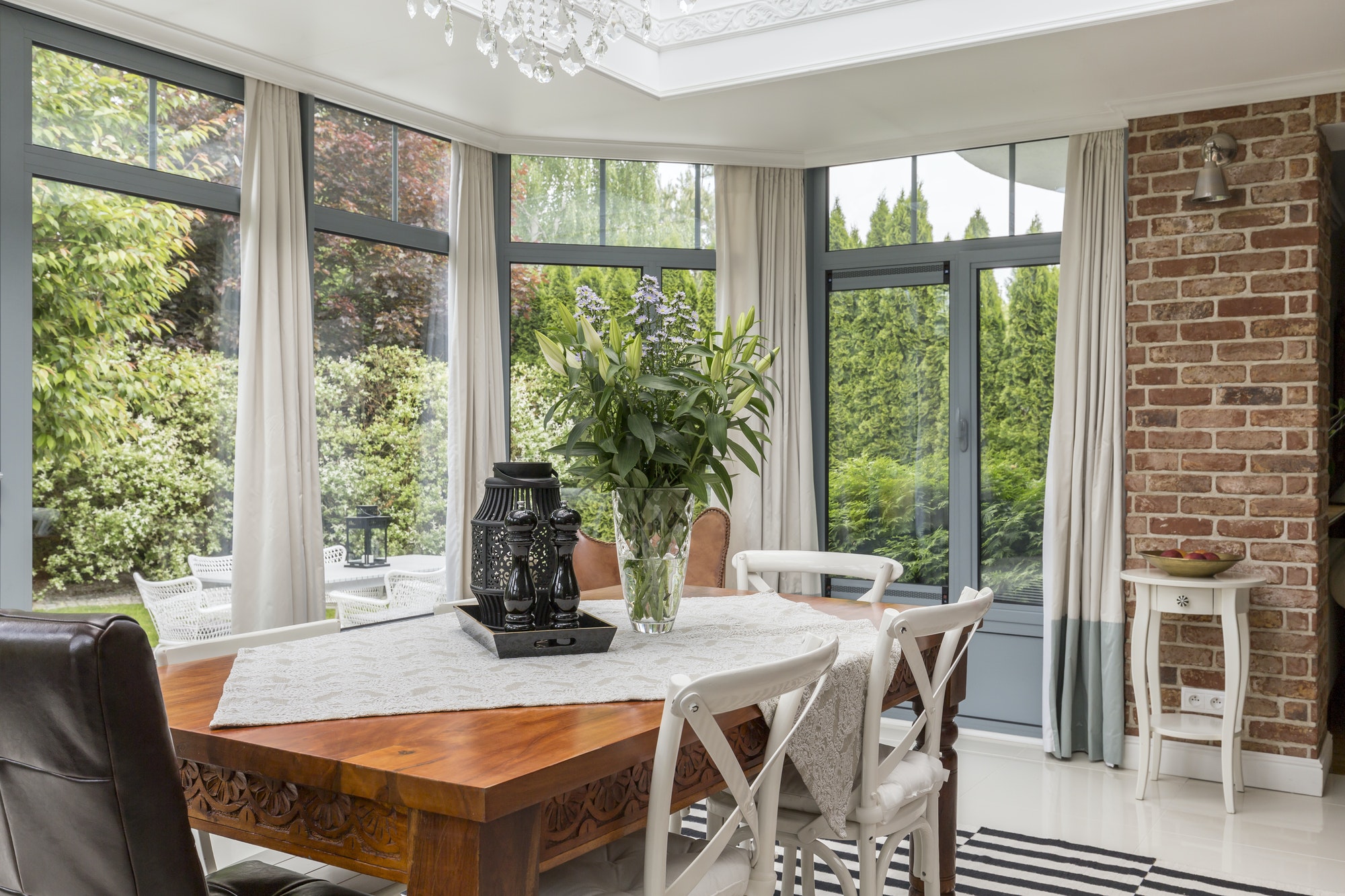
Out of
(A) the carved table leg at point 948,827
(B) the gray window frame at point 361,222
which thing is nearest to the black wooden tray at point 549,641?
(A) the carved table leg at point 948,827

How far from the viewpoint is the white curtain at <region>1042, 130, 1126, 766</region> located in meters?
4.21

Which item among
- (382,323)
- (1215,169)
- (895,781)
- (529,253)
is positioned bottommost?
(895,781)

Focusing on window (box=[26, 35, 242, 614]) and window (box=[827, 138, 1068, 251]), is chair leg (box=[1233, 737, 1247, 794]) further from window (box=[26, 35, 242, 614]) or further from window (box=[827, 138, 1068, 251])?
window (box=[26, 35, 242, 614])

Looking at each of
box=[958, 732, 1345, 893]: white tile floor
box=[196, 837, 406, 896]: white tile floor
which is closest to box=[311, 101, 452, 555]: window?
box=[196, 837, 406, 896]: white tile floor

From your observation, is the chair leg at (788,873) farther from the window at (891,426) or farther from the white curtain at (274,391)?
the window at (891,426)

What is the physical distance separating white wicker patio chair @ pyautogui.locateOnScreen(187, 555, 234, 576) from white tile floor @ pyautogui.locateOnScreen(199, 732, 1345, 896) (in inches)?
35.9

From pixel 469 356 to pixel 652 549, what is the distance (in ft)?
8.55

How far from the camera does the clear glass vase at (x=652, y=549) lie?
221cm

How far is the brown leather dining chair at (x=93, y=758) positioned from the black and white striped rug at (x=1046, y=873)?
1984 millimetres

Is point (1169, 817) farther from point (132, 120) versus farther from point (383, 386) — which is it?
point (132, 120)

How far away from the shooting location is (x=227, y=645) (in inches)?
82.6

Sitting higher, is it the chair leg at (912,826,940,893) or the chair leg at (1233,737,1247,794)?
the chair leg at (912,826,940,893)

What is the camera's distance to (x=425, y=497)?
14.9ft

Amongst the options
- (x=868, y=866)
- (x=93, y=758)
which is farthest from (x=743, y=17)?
(x=93, y=758)
